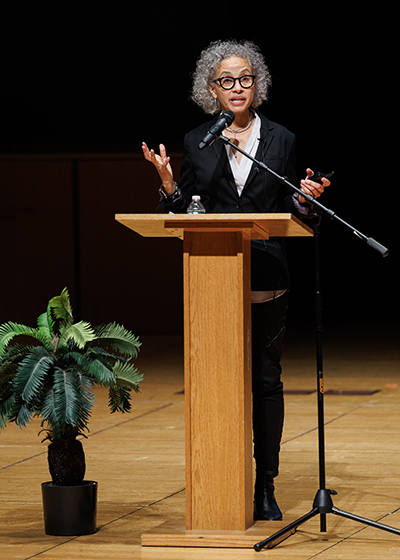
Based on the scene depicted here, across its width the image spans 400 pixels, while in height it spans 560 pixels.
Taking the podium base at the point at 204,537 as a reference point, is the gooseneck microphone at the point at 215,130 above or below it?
above

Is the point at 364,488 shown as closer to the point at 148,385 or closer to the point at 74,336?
the point at 74,336

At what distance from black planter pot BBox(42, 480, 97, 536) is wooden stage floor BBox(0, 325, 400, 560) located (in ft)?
0.12

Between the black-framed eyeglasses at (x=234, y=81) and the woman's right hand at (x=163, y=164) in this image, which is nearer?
the woman's right hand at (x=163, y=164)

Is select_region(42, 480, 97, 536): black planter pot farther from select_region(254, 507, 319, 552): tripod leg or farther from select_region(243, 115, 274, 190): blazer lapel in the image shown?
select_region(243, 115, 274, 190): blazer lapel

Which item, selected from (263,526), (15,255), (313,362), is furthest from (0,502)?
(15,255)

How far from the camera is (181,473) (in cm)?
420

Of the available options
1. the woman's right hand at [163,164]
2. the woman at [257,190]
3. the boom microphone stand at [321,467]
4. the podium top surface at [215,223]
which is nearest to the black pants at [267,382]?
the woman at [257,190]

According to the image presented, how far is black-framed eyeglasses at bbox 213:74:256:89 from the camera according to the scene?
10.2 ft

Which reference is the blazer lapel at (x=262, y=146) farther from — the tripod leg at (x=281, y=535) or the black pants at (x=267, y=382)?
the tripod leg at (x=281, y=535)

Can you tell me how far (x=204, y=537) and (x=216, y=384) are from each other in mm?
475

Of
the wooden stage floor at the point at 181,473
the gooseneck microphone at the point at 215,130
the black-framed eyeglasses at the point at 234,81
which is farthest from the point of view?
the black-framed eyeglasses at the point at 234,81

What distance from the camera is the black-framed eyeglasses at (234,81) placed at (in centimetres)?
312

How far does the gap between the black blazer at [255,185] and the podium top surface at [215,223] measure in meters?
0.22

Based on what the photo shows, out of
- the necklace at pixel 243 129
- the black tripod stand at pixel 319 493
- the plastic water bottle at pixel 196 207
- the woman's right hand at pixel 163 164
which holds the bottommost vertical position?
the black tripod stand at pixel 319 493
